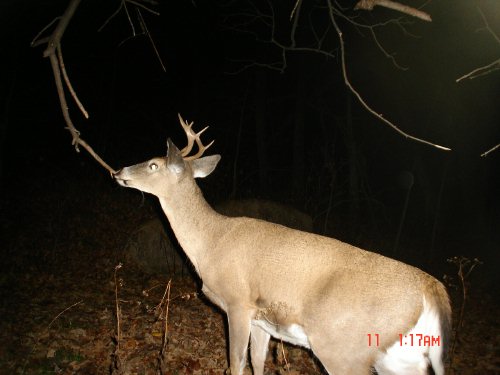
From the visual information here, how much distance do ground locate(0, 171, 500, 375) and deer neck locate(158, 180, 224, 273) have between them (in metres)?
0.56

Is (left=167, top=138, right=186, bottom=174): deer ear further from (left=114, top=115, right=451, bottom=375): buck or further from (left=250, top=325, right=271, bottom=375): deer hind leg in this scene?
(left=250, top=325, right=271, bottom=375): deer hind leg

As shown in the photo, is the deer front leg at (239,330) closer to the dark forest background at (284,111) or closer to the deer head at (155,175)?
the deer head at (155,175)

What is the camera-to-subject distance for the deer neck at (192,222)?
482 cm

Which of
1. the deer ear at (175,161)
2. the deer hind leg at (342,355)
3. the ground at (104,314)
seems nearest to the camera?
the deer hind leg at (342,355)

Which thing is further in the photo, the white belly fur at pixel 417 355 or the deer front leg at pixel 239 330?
the deer front leg at pixel 239 330

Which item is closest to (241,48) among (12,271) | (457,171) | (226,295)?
(457,171)

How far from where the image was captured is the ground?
5.61 metres

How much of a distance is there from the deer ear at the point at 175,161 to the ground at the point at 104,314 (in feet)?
4.43

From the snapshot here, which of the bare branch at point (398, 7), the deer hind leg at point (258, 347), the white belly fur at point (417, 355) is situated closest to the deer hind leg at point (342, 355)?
the white belly fur at point (417, 355)

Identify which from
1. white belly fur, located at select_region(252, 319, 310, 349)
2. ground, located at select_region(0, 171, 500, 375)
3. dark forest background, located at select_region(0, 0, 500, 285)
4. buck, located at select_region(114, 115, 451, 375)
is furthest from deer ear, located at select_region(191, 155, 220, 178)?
dark forest background, located at select_region(0, 0, 500, 285)

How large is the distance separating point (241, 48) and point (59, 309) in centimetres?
1400

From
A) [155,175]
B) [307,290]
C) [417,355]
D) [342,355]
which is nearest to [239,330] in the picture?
[307,290]
